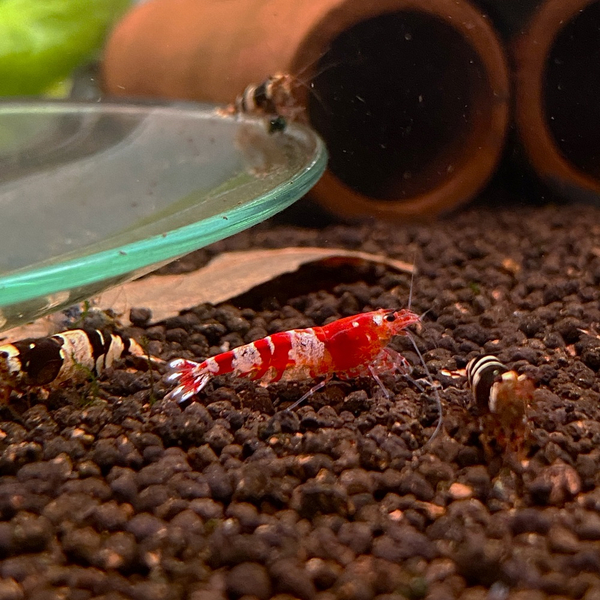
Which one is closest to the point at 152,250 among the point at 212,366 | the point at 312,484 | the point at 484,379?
the point at 212,366

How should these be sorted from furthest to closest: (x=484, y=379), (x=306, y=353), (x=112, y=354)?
(x=112, y=354), (x=306, y=353), (x=484, y=379)

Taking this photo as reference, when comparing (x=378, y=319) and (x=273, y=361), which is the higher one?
(x=378, y=319)


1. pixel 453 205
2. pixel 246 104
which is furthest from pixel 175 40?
pixel 453 205

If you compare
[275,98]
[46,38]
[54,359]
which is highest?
[46,38]

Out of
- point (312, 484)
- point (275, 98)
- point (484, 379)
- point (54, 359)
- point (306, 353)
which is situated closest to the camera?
point (312, 484)

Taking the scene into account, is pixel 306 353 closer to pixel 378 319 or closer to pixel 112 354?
pixel 378 319

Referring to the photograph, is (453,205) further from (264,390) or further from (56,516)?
(56,516)

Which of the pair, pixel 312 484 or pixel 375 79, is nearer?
pixel 312 484

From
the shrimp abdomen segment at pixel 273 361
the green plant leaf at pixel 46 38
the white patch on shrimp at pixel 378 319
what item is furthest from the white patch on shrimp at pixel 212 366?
the green plant leaf at pixel 46 38
